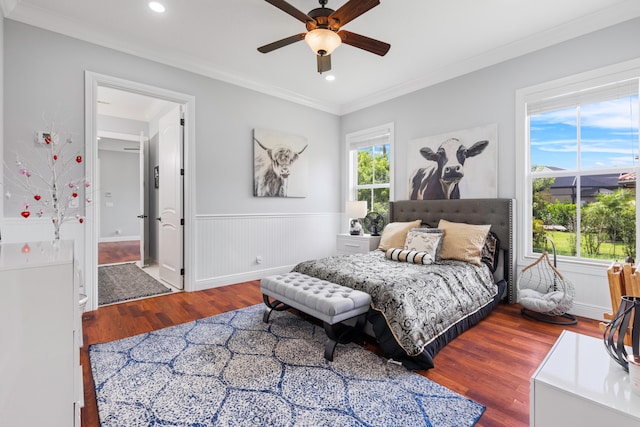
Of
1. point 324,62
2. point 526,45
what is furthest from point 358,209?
point 526,45

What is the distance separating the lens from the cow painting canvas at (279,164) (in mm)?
4215

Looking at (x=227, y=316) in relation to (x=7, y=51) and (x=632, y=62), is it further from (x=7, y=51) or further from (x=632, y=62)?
(x=632, y=62)

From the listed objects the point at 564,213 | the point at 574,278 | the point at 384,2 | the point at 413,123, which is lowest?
the point at 574,278

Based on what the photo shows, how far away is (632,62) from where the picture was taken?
258 centimetres

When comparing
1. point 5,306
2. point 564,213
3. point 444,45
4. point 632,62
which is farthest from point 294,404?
point 632,62

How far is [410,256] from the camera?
9.82 feet

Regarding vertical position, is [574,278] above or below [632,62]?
below

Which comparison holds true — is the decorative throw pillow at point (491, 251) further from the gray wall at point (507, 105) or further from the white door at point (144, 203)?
the white door at point (144, 203)

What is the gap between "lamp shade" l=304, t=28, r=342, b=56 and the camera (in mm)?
2277

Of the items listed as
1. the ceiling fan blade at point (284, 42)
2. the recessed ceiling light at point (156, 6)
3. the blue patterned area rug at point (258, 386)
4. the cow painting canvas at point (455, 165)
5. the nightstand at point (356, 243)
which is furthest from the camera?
the nightstand at point (356, 243)

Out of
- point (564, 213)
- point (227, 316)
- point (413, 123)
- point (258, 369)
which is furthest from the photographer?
point (413, 123)

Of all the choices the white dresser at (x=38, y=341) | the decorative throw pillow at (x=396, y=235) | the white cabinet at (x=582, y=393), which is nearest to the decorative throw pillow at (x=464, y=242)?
the decorative throw pillow at (x=396, y=235)

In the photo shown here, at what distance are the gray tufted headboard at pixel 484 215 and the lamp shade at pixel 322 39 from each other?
2.28 meters

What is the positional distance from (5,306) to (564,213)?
411cm
